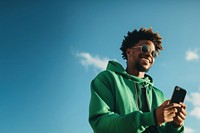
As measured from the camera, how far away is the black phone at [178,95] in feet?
16.3

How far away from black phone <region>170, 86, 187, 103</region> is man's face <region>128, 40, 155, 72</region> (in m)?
1.23

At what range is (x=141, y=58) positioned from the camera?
20.5ft

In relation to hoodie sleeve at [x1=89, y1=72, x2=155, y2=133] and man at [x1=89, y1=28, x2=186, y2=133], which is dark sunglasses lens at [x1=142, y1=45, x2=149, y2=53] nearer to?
man at [x1=89, y1=28, x2=186, y2=133]

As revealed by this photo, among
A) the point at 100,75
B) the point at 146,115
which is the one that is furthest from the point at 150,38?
the point at 146,115

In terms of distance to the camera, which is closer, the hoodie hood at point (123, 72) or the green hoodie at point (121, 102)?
the green hoodie at point (121, 102)

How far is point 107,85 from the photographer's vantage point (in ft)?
18.7

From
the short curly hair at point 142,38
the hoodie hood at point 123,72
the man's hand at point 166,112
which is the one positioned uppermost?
the short curly hair at point 142,38

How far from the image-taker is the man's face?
243 inches

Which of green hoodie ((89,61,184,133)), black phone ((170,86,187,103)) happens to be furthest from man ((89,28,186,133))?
black phone ((170,86,187,103))

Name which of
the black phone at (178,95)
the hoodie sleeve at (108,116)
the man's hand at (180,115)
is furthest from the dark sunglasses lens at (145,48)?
the man's hand at (180,115)

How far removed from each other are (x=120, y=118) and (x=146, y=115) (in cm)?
40

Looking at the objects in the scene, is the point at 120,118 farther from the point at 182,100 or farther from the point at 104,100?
the point at 182,100

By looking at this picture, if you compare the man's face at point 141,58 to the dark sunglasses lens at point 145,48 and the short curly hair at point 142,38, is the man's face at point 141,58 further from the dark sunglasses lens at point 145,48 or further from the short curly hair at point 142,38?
the short curly hair at point 142,38

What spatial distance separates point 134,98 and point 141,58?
2.96 feet
